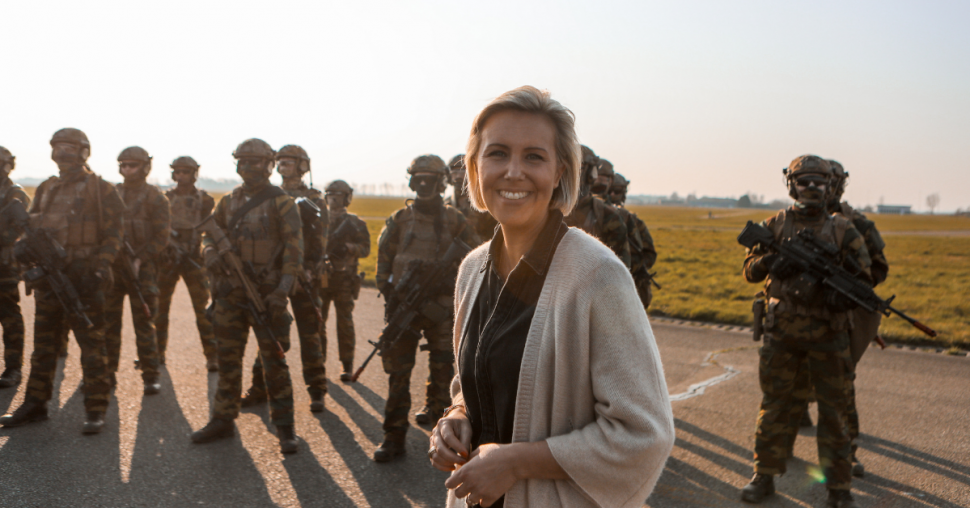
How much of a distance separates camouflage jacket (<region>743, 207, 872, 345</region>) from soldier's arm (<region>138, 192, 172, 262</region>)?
618 cm

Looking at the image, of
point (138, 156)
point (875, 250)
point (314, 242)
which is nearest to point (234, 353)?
point (314, 242)

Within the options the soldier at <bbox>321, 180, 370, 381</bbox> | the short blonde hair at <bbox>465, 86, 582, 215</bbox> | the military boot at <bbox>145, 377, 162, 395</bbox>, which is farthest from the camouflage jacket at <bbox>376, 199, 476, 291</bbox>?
the short blonde hair at <bbox>465, 86, 582, 215</bbox>

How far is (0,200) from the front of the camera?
671 centimetres

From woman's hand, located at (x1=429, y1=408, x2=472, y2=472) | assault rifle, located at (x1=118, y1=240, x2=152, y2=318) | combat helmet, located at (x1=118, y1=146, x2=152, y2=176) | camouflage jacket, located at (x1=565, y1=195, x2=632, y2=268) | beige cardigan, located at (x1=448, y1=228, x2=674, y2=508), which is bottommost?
assault rifle, located at (x1=118, y1=240, x2=152, y2=318)

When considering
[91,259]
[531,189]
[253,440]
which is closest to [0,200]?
[91,259]

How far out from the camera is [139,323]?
6945mm

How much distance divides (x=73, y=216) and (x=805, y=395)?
6.31 meters

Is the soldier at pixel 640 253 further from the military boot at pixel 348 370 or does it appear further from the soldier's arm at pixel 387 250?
the military boot at pixel 348 370

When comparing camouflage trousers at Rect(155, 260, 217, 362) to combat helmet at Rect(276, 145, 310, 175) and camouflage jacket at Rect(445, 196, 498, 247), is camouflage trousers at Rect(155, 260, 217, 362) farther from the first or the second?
camouflage jacket at Rect(445, 196, 498, 247)

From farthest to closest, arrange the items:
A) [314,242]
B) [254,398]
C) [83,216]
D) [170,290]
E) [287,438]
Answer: [170,290]
[314,242]
[254,398]
[83,216]
[287,438]

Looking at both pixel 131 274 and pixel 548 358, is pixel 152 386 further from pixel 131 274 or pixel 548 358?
pixel 548 358

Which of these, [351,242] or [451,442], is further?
[351,242]

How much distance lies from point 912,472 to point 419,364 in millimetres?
5322

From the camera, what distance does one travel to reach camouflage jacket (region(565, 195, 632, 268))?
5.42m
